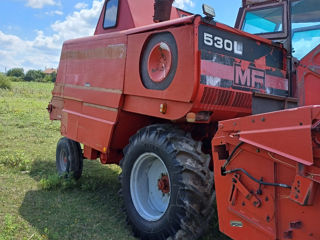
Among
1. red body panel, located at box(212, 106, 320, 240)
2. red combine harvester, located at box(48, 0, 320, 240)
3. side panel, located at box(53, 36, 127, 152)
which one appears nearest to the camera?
red body panel, located at box(212, 106, 320, 240)

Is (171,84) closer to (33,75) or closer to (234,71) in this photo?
(234,71)

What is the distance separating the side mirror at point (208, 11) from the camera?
306 centimetres

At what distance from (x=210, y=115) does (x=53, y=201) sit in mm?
2736

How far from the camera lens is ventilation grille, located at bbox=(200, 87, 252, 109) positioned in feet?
10.1

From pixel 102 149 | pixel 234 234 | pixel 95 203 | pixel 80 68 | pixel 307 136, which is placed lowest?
pixel 95 203

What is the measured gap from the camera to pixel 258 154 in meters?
2.55

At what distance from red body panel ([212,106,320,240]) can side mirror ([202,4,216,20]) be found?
103 cm

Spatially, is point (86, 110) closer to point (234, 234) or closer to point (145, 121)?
point (145, 121)

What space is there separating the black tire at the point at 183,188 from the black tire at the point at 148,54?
A: 1.54 ft

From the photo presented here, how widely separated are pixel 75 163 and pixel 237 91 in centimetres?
329

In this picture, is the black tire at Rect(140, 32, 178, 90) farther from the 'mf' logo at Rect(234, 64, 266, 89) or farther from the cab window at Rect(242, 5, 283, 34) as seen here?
the cab window at Rect(242, 5, 283, 34)

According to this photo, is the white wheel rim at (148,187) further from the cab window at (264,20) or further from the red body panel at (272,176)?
the cab window at (264,20)

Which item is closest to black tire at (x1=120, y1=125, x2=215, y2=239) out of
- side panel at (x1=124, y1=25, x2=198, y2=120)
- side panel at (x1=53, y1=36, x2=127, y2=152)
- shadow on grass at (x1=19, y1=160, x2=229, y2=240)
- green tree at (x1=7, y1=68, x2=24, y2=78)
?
side panel at (x1=124, y1=25, x2=198, y2=120)

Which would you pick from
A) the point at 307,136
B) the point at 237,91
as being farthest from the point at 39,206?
the point at 307,136
